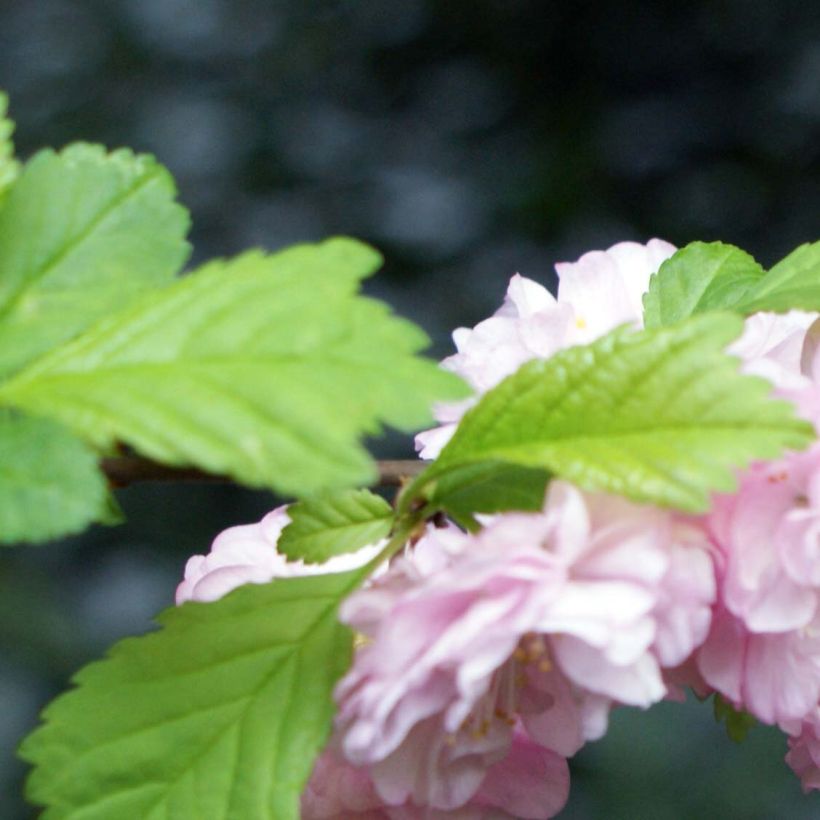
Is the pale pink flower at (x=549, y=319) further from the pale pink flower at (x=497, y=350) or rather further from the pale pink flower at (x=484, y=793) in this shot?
the pale pink flower at (x=484, y=793)

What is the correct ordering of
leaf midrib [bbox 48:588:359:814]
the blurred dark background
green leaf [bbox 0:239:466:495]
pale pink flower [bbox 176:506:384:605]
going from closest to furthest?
1. green leaf [bbox 0:239:466:495]
2. leaf midrib [bbox 48:588:359:814]
3. pale pink flower [bbox 176:506:384:605]
4. the blurred dark background

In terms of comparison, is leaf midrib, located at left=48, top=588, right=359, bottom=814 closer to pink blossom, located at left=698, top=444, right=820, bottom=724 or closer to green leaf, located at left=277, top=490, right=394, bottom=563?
green leaf, located at left=277, top=490, right=394, bottom=563

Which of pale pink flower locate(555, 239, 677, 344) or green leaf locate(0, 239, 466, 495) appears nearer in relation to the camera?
green leaf locate(0, 239, 466, 495)

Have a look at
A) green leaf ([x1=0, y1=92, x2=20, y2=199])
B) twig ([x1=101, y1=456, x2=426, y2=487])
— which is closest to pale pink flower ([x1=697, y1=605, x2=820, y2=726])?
twig ([x1=101, y1=456, x2=426, y2=487])

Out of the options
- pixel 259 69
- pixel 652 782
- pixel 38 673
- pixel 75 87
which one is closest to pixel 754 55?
pixel 259 69

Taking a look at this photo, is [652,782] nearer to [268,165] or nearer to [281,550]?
[268,165]

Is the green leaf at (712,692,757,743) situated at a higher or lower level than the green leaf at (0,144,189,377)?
lower

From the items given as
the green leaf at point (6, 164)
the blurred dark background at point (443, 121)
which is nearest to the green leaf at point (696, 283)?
the green leaf at point (6, 164)
